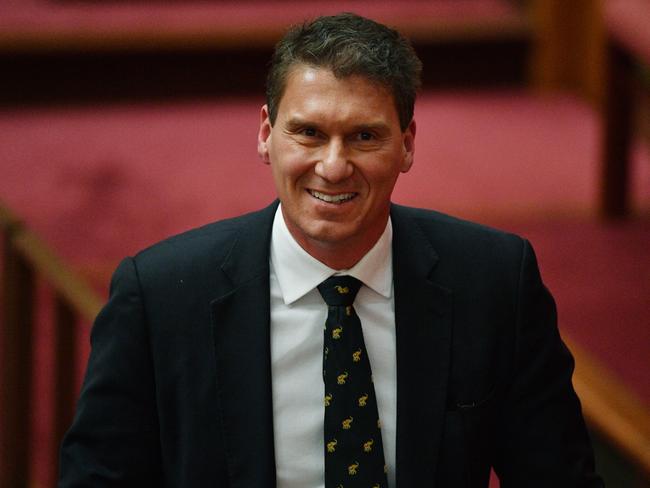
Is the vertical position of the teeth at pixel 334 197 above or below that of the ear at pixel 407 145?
below

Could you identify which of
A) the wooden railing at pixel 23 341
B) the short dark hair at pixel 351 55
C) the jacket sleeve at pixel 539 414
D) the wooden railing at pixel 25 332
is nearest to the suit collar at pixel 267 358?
the jacket sleeve at pixel 539 414

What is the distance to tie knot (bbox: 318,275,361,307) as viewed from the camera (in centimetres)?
187

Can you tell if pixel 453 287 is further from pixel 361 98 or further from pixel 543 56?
pixel 543 56

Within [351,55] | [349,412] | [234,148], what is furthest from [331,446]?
[234,148]

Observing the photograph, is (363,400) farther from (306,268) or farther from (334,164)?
(334,164)

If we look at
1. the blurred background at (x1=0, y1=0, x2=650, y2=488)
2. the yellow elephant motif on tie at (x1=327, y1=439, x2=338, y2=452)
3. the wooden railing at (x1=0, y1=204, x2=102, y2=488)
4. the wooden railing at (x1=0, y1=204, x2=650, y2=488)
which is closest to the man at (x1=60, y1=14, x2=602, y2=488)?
the yellow elephant motif on tie at (x1=327, y1=439, x2=338, y2=452)

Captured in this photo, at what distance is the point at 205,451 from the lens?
183 cm

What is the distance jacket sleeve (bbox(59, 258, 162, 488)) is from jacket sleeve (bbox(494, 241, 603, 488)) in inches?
19.3

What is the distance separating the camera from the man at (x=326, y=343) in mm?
1773

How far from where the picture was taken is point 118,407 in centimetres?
181

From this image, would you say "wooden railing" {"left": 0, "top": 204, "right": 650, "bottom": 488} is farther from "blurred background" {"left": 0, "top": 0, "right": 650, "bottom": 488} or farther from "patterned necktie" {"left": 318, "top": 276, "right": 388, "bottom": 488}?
"patterned necktie" {"left": 318, "top": 276, "right": 388, "bottom": 488}

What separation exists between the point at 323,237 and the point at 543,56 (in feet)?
15.0

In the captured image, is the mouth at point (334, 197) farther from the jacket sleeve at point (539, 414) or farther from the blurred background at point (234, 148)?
the blurred background at point (234, 148)

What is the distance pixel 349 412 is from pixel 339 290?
6.7 inches
